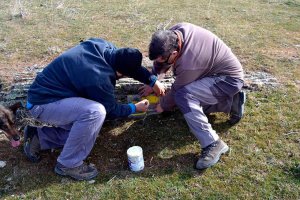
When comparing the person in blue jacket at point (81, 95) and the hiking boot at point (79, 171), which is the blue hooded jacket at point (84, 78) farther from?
the hiking boot at point (79, 171)

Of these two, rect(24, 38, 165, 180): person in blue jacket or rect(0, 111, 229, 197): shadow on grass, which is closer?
rect(24, 38, 165, 180): person in blue jacket

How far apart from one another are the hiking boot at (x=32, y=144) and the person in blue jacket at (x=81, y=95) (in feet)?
1.32

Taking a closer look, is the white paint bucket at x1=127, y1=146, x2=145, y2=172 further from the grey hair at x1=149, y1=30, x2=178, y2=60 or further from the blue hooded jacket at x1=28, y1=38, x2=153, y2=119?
the grey hair at x1=149, y1=30, x2=178, y2=60

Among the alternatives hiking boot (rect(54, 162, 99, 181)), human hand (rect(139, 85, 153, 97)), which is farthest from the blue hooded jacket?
human hand (rect(139, 85, 153, 97))

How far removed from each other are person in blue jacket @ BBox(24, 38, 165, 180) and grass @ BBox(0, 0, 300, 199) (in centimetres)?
32

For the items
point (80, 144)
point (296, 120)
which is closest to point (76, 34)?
point (80, 144)

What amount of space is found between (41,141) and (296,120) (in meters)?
3.41

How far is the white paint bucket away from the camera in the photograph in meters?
4.03

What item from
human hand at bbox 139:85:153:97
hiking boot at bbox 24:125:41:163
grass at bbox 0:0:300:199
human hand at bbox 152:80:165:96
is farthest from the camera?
human hand at bbox 139:85:153:97

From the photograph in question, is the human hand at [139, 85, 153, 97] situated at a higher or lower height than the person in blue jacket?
lower

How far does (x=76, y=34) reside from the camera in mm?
7883

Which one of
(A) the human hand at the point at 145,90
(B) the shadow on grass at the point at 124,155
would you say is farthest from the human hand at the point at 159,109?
(A) the human hand at the point at 145,90

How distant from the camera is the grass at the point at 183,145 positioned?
390 cm

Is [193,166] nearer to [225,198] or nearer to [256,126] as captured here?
[225,198]
